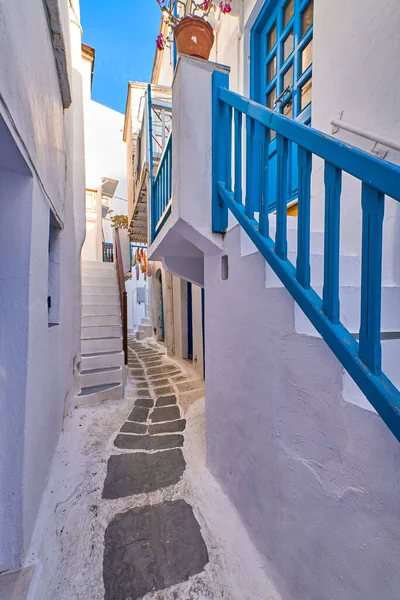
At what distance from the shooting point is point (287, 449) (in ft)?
4.09

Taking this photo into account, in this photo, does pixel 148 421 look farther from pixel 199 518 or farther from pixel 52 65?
pixel 52 65

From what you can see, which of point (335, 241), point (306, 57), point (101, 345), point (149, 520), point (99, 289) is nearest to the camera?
point (335, 241)

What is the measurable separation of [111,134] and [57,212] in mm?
20526

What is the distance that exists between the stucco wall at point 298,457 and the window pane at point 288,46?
8.40ft

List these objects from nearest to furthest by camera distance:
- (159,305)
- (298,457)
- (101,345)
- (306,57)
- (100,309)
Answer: (298,457)
(306,57)
(101,345)
(100,309)
(159,305)

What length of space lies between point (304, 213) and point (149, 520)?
2114 millimetres

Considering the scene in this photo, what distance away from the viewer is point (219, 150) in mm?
1933

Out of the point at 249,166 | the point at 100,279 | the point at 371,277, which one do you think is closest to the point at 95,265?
the point at 100,279

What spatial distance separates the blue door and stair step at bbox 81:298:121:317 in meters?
3.76

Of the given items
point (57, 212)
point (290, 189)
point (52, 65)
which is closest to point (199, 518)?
point (57, 212)

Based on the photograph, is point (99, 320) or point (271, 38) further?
point (99, 320)

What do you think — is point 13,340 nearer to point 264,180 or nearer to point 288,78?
point 264,180

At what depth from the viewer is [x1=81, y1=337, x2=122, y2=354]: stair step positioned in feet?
14.7

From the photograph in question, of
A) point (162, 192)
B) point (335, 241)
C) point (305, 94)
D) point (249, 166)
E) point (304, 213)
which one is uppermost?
point (305, 94)
